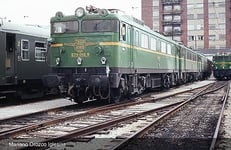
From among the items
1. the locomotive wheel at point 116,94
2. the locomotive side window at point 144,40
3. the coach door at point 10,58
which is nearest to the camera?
the locomotive wheel at point 116,94

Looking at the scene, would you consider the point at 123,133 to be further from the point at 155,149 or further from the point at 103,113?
the point at 103,113

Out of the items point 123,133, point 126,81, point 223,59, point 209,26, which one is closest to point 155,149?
point 123,133

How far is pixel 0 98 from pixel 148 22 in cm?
8840

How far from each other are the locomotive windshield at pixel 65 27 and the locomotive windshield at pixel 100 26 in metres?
0.36

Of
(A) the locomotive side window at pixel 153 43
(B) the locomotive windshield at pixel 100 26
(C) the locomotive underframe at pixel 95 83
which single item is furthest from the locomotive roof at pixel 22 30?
(A) the locomotive side window at pixel 153 43

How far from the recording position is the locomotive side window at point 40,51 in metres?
18.8

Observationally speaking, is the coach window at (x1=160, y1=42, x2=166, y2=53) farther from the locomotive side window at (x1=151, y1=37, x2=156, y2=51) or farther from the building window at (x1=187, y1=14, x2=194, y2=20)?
the building window at (x1=187, y1=14, x2=194, y2=20)

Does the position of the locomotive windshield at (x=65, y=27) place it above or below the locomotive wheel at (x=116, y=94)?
above

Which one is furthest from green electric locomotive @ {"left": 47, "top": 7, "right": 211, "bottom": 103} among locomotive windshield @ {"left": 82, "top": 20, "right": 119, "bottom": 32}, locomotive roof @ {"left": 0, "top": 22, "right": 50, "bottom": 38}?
locomotive roof @ {"left": 0, "top": 22, "right": 50, "bottom": 38}

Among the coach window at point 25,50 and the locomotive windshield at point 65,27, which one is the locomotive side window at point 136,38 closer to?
the locomotive windshield at point 65,27

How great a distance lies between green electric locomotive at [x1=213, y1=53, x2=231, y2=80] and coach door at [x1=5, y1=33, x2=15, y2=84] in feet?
111

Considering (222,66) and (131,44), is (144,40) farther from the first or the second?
(222,66)

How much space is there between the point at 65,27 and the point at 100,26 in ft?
4.68

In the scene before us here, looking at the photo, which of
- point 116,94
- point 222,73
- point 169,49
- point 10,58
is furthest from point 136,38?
point 222,73
